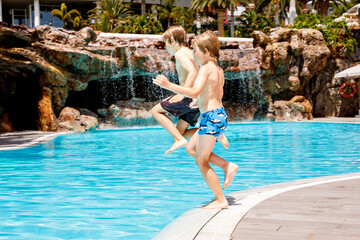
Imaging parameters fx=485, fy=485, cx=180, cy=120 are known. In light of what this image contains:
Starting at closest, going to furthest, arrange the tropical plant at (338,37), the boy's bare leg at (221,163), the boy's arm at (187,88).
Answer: the boy's arm at (187,88)
the boy's bare leg at (221,163)
the tropical plant at (338,37)

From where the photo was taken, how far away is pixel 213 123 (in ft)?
15.0

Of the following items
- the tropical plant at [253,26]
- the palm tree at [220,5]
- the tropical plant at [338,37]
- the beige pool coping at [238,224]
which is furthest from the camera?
the tropical plant at [253,26]

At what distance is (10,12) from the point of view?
1927 inches

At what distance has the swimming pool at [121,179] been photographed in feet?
17.9

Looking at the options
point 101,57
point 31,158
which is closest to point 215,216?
point 31,158

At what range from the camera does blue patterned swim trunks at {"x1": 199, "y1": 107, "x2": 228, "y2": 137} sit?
15.0ft

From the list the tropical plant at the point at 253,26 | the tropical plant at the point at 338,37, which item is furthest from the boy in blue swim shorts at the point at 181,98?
the tropical plant at the point at 253,26

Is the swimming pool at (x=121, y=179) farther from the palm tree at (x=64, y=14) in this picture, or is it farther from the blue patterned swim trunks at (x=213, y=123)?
the palm tree at (x=64, y=14)

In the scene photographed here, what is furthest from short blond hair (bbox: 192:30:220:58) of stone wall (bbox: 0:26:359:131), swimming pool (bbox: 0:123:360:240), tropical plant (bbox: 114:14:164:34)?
tropical plant (bbox: 114:14:164:34)

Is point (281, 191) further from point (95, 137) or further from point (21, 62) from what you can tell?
point (21, 62)

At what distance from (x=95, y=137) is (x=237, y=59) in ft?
38.7

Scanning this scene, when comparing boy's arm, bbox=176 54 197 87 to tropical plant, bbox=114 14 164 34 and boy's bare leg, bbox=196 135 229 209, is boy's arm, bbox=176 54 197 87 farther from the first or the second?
tropical plant, bbox=114 14 164 34

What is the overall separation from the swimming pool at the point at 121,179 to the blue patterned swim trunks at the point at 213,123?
1265 mm

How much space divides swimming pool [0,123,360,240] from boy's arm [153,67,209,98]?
1563mm
